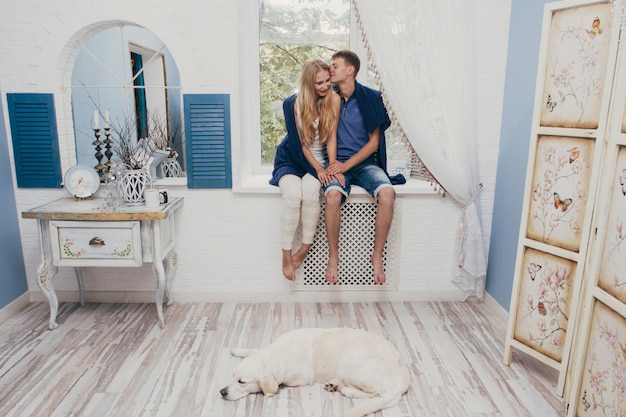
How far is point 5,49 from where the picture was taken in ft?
8.41

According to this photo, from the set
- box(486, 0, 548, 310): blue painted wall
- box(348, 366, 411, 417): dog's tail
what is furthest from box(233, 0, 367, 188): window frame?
box(348, 366, 411, 417): dog's tail

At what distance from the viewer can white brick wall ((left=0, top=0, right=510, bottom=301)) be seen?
8.34 ft

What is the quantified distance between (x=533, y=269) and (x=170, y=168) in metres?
2.22

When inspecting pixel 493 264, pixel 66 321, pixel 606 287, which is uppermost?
pixel 606 287

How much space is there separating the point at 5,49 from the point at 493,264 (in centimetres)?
306

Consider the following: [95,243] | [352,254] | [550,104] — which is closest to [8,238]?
[95,243]

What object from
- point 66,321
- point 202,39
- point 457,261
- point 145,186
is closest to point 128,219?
point 145,186

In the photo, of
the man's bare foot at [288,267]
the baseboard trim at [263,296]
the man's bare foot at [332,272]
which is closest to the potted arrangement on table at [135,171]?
the baseboard trim at [263,296]

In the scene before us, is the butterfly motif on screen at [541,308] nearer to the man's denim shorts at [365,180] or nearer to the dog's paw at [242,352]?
the man's denim shorts at [365,180]

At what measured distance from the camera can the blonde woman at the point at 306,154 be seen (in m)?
2.65

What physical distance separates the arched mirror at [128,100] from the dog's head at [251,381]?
56.0 inches

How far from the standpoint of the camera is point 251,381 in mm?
1957

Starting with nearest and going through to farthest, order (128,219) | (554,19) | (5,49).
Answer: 1. (554,19)
2. (128,219)
3. (5,49)

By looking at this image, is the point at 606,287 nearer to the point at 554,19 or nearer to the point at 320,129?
the point at 554,19
